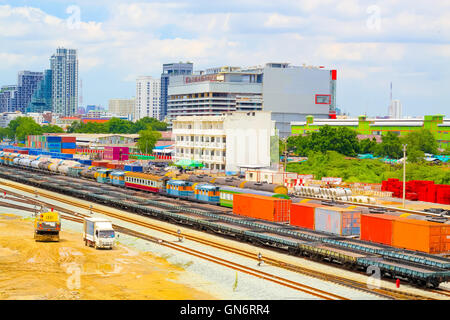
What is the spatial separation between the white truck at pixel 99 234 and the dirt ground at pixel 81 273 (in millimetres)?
671

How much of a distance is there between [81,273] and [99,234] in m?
8.82

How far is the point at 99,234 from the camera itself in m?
50.2

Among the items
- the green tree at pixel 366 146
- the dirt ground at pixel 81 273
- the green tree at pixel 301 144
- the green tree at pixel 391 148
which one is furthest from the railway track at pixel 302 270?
the green tree at pixel 366 146

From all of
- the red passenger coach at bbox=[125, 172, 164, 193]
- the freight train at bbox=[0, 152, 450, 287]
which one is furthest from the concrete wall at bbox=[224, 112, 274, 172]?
the freight train at bbox=[0, 152, 450, 287]

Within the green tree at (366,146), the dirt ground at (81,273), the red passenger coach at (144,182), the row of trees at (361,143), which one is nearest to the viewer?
the dirt ground at (81,273)

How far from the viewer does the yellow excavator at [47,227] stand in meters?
53.0

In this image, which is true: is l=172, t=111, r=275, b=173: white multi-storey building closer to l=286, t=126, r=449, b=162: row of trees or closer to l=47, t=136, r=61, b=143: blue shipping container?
l=286, t=126, r=449, b=162: row of trees

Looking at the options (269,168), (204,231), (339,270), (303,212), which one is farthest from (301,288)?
(269,168)

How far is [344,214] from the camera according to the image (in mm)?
51844

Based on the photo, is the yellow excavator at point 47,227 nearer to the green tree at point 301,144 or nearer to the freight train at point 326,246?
the freight train at point 326,246

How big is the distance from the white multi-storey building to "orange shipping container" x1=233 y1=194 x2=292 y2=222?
4063 centimetres

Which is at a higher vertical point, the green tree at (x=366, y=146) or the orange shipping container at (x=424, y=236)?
the green tree at (x=366, y=146)

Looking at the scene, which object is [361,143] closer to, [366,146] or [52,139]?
[366,146]
